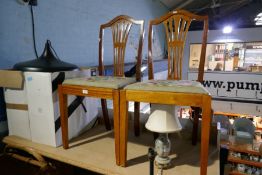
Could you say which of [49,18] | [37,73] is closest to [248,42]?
Answer: [49,18]

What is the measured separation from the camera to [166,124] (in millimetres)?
1203

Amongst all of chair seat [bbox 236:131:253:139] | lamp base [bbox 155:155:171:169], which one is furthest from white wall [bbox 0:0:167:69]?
chair seat [bbox 236:131:253:139]

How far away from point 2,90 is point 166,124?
4.01 ft

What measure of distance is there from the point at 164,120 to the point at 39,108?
808 millimetres

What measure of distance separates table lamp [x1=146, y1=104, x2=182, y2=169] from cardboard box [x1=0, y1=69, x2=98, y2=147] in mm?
599

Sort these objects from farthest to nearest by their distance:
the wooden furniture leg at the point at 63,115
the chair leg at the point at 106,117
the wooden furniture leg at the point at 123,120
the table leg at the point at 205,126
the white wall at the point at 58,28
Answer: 1. the chair leg at the point at 106,117
2. the white wall at the point at 58,28
3. the wooden furniture leg at the point at 63,115
4. the wooden furniture leg at the point at 123,120
5. the table leg at the point at 205,126

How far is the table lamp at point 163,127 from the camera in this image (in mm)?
1174

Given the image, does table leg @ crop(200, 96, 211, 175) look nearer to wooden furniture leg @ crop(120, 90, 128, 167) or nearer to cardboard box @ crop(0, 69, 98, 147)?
wooden furniture leg @ crop(120, 90, 128, 167)

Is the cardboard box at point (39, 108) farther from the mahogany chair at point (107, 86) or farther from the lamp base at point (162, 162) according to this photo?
the lamp base at point (162, 162)

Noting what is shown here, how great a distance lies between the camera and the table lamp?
117 cm

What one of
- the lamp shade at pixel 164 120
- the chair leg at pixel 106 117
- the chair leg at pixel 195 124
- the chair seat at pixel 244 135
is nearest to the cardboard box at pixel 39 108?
the chair leg at pixel 106 117

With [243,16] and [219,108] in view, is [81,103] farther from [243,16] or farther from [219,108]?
[243,16]

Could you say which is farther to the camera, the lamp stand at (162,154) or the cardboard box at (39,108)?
the cardboard box at (39,108)

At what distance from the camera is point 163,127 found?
1.19m
